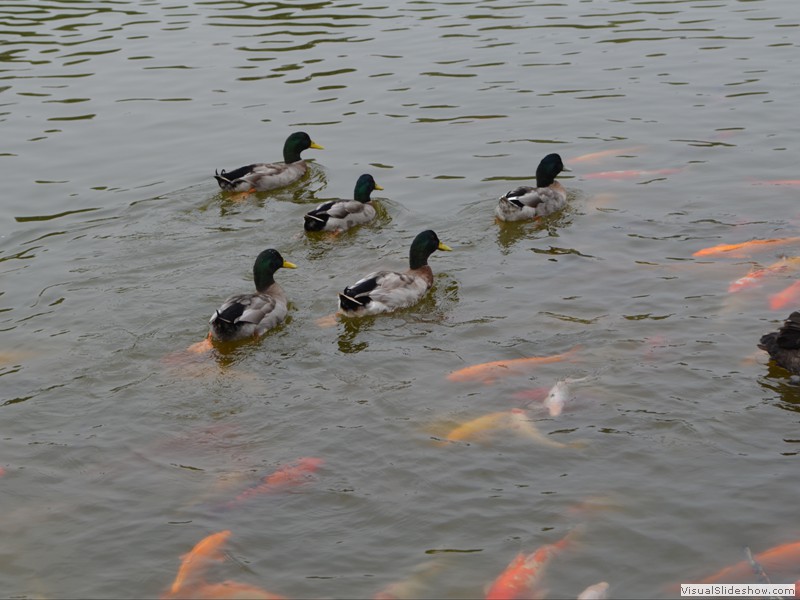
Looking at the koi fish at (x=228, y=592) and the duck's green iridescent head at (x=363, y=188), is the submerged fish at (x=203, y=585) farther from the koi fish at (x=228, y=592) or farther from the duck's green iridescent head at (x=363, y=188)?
the duck's green iridescent head at (x=363, y=188)

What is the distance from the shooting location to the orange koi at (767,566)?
8.89 metres

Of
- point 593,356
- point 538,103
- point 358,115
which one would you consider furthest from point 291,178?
point 593,356

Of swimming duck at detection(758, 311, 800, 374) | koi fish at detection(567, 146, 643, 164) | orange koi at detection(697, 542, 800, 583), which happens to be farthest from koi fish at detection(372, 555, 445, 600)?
koi fish at detection(567, 146, 643, 164)

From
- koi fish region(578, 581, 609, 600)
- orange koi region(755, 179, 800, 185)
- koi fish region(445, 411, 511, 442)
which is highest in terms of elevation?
orange koi region(755, 179, 800, 185)

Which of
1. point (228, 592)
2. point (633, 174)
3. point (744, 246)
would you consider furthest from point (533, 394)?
point (633, 174)

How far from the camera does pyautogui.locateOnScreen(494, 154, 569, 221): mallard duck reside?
1669cm

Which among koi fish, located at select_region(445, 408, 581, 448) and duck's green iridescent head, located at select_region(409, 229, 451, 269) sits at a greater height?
duck's green iridescent head, located at select_region(409, 229, 451, 269)

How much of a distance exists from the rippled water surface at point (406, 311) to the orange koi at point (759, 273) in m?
0.16

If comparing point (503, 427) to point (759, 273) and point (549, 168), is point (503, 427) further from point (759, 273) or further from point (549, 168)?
point (549, 168)

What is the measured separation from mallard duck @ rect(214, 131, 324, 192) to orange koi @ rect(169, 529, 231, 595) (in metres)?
8.98

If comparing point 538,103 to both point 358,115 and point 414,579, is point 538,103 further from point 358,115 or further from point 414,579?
point 414,579

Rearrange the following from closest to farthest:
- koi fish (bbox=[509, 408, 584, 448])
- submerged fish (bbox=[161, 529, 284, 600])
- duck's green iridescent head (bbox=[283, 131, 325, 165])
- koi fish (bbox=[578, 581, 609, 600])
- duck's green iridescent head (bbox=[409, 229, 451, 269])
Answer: koi fish (bbox=[578, 581, 609, 600])
submerged fish (bbox=[161, 529, 284, 600])
koi fish (bbox=[509, 408, 584, 448])
duck's green iridescent head (bbox=[409, 229, 451, 269])
duck's green iridescent head (bbox=[283, 131, 325, 165])

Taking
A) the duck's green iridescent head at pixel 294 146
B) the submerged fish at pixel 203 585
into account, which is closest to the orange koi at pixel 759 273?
the submerged fish at pixel 203 585

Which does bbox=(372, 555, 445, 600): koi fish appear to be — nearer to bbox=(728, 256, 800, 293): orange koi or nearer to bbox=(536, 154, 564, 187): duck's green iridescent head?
bbox=(728, 256, 800, 293): orange koi
